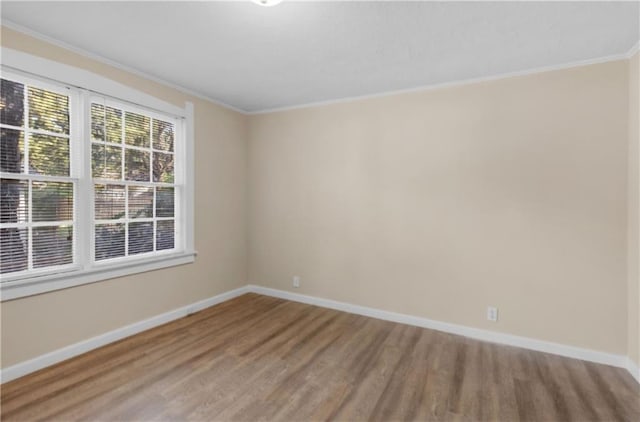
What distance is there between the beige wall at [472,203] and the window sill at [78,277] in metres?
1.49

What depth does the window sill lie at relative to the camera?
88.5 inches

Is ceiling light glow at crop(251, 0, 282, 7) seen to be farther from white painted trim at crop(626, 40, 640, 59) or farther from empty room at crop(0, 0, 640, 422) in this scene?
white painted trim at crop(626, 40, 640, 59)

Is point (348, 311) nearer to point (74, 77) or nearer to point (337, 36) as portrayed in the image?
point (337, 36)

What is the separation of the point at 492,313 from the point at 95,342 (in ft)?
12.1

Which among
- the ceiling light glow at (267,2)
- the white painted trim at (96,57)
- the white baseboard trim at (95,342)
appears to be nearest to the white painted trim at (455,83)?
the white painted trim at (96,57)

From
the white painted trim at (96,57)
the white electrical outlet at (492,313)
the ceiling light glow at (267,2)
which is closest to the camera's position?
the ceiling light glow at (267,2)

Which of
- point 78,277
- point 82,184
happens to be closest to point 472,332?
point 78,277

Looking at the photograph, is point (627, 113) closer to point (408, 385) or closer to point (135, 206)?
point (408, 385)

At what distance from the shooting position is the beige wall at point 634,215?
7.73 feet

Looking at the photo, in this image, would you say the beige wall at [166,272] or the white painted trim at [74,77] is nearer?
the white painted trim at [74,77]

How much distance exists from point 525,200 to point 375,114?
176cm

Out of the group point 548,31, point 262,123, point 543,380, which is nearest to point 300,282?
point 262,123

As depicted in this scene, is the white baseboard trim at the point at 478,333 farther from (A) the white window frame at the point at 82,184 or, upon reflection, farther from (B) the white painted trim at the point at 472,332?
(A) the white window frame at the point at 82,184

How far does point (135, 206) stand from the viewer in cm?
310
